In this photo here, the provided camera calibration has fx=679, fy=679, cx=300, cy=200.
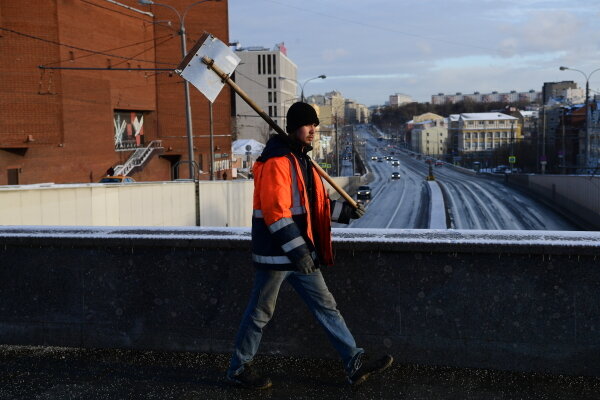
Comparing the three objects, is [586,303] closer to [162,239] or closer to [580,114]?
[162,239]

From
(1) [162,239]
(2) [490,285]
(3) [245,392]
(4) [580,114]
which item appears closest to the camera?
(3) [245,392]

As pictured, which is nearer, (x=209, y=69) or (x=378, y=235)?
(x=209, y=69)

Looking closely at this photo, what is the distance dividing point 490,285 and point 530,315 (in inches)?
13.6

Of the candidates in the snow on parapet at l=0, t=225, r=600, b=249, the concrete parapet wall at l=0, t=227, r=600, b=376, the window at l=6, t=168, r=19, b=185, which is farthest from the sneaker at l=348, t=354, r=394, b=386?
the window at l=6, t=168, r=19, b=185

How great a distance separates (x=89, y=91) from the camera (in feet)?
143

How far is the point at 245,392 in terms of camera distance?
15.1ft

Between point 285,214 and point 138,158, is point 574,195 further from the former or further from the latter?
point 285,214

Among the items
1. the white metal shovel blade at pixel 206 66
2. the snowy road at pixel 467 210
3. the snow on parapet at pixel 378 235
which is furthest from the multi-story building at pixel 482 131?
the white metal shovel blade at pixel 206 66

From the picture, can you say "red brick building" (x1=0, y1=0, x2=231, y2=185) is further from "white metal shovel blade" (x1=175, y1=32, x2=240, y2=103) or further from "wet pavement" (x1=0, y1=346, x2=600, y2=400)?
"wet pavement" (x1=0, y1=346, x2=600, y2=400)

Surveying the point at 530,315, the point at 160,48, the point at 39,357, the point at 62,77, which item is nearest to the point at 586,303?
the point at 530,315

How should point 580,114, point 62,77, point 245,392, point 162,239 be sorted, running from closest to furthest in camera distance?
point 245,392, point 162,239, point 62,77, point 580,114

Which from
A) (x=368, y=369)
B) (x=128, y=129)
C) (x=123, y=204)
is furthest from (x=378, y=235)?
(x=128, y=129)

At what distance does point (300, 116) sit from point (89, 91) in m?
41.8

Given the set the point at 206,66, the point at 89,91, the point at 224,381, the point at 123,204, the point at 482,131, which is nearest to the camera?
the point at 224,381
